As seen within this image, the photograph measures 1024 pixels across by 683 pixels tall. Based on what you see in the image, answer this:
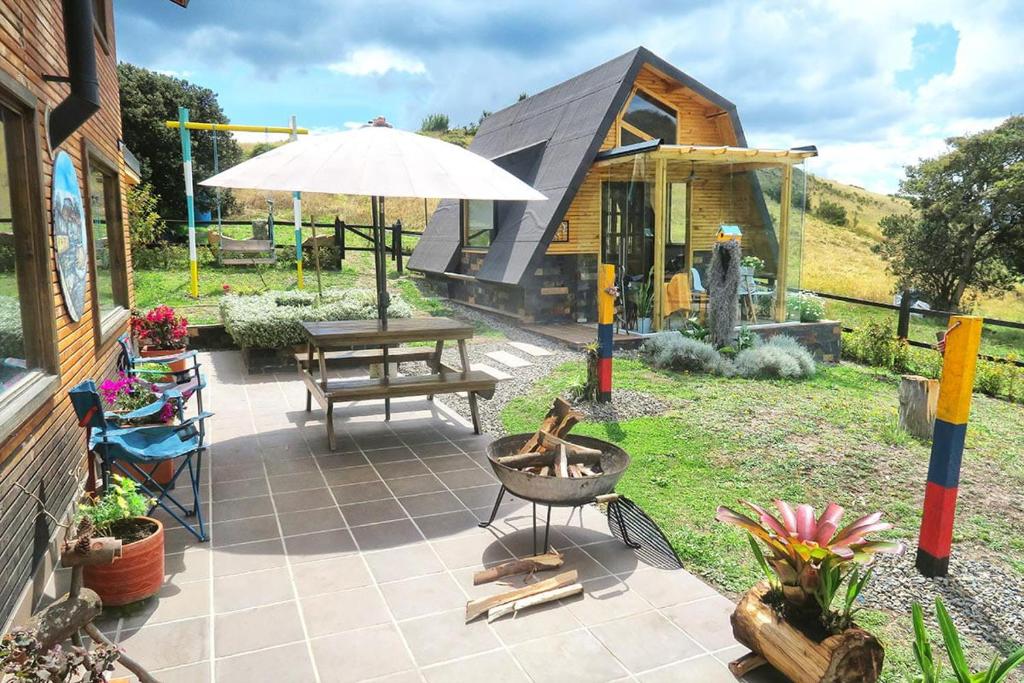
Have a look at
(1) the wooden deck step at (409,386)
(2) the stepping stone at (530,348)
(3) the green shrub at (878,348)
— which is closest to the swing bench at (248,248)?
(2) the stepping stone at (530,348)

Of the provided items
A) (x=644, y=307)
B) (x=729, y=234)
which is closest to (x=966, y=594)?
(x=729, y=234)

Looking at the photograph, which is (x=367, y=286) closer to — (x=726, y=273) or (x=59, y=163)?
(x=726, y=273)

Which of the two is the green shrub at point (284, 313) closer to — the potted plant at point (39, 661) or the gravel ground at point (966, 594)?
the gravel ground at point (966, 594)

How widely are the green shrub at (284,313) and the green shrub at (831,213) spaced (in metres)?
26.8

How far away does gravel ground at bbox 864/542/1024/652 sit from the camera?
10.9 ft

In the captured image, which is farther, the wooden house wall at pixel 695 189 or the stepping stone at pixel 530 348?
the wooden house wall at pixel 695 189

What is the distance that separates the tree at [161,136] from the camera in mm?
20094

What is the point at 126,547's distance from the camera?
323 cm

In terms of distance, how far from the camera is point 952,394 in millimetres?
3590

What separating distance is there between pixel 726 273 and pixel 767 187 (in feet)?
9.91

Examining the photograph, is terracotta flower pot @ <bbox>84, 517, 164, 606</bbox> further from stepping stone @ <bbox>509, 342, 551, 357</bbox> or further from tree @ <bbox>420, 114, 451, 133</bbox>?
tree @ <bbox>420, 114, 451, 133</bbox>

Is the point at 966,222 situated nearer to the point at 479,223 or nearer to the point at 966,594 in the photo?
the point at 479,223

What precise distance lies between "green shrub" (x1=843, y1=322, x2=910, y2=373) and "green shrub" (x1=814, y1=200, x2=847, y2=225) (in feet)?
74.2

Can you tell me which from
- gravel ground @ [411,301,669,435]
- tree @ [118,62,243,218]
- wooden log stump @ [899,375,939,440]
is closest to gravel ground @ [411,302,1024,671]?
wooden log stump @ [899,375,939,440]
